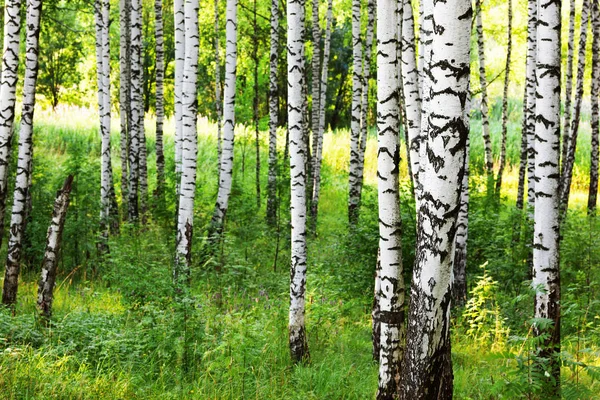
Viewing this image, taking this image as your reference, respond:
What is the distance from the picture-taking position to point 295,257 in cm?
691

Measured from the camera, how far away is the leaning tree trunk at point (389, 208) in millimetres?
5637

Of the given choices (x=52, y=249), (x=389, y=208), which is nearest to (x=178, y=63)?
(x=52, y=249)

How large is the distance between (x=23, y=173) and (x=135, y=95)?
208 inches

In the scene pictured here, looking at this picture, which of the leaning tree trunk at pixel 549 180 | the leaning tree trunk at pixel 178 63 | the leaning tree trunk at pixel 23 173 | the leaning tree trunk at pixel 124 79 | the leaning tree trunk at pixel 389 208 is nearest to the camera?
the leaning tree trunk at pixel 389 208

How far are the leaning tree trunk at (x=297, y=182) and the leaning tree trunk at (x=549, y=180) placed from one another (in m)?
2.32

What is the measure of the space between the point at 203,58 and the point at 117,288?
1619 cm

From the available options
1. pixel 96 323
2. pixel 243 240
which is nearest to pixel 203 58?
pixel 243 240

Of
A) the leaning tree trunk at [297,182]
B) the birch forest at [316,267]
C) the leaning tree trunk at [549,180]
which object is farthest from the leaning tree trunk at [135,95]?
the leaning tree trunk at [549,180]

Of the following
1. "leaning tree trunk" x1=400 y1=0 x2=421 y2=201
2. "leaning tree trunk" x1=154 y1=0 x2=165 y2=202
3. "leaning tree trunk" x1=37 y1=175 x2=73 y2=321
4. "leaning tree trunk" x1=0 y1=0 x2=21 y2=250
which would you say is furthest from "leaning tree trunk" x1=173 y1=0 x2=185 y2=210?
"leaning tree trunk" x1=400 y1=0 x2=421 y2=201

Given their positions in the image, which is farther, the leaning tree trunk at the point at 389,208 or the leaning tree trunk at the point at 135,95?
the leaning tree trunk at the point at 135,95

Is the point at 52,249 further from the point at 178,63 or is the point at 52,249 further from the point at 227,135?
the point at 227,135

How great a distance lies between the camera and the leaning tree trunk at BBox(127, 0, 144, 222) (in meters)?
12.6

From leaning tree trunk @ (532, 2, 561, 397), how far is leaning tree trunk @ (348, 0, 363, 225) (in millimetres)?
7204

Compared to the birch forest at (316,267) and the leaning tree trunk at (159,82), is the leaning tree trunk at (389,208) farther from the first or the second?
the leaning tree trunk at (159,82)
